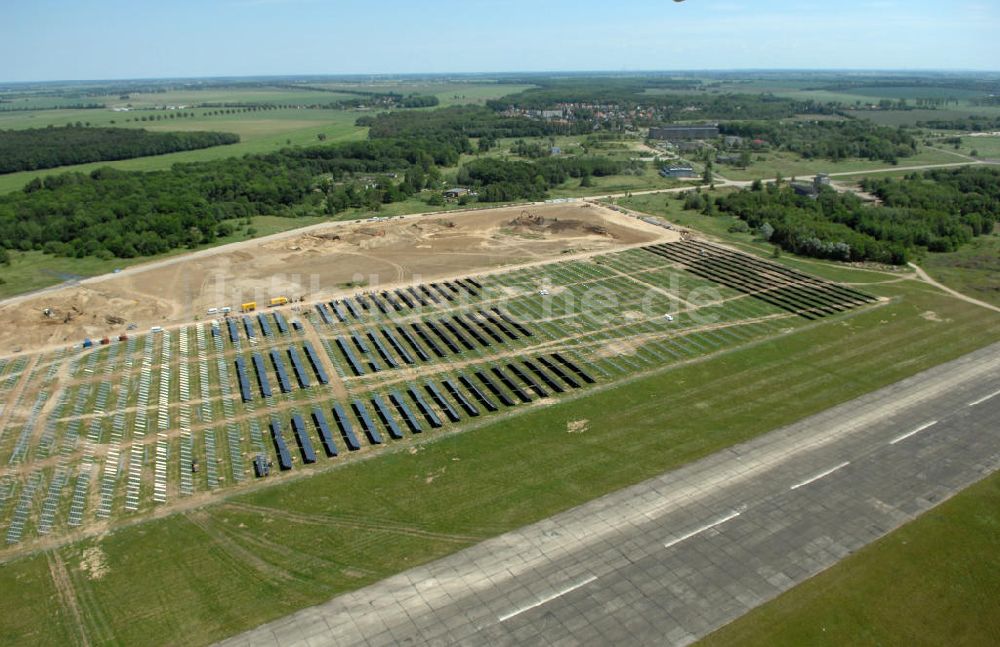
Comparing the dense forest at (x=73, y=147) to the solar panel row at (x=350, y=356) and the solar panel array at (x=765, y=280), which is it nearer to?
the solar panel row at (x=350, y=356)

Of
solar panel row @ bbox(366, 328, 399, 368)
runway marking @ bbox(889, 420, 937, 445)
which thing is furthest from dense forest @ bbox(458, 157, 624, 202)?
runway marking @ bbox(889, 420, 937, 445)

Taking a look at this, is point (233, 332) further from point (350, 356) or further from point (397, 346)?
point (397, 346)

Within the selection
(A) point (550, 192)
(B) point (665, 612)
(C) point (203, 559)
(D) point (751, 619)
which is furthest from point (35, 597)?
(A) point (550, 192)

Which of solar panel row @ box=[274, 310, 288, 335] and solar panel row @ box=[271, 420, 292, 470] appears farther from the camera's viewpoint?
solar panel row @ box=[274, 310, 288, 335]

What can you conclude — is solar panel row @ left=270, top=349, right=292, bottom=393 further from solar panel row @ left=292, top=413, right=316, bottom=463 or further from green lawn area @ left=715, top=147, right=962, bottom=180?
green lawn area @ left=715, top=147, right=962, bottom=180

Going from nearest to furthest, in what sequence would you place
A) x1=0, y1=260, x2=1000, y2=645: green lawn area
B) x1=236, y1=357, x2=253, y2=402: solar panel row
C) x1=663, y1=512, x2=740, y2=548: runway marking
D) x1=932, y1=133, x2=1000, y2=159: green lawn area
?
1. x1=0, y1=260, x2=1000, y2=645: green lawn area
2. x1=663, y1=512, x2=740, y2=548: runway marking
3. x1=236, y1=357, x2=253, y2=402: solar panel row
4. x1=932, y1=133, x2=1000, y2=159: green lawn area

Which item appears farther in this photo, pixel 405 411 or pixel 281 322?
pixel 281 322

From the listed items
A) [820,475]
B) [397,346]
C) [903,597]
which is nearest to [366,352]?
[397,346]
